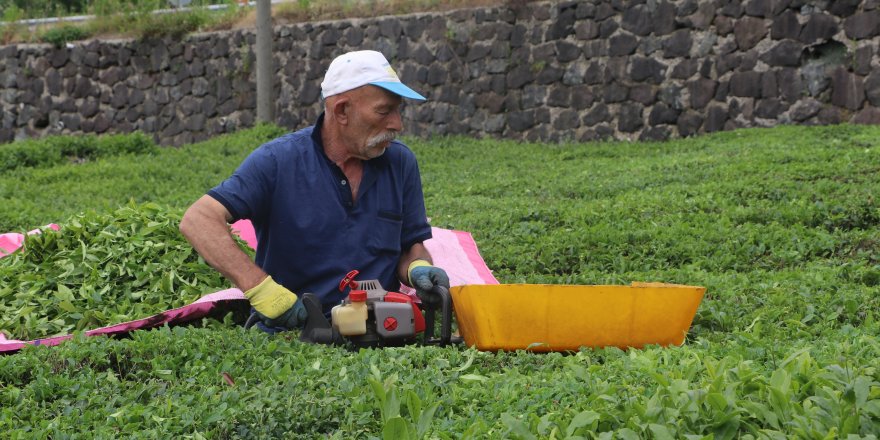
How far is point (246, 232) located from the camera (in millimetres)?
6871

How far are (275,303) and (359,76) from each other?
3.53ft

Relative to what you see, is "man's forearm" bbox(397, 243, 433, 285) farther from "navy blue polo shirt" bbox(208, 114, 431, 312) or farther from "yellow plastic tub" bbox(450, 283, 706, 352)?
"yellow plastic tub" bbox(450, 283, 706, 352)

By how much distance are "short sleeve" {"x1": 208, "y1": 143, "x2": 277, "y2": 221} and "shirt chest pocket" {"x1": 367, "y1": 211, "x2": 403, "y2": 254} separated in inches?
20.7

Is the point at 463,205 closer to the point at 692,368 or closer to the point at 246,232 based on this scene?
the point at 246,232

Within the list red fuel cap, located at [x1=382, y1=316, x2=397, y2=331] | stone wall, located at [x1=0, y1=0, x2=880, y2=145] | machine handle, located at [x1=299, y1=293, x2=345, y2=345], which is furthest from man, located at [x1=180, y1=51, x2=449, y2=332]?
stone wall, located at [x1=0, y1=0, x2=880, y2=145]

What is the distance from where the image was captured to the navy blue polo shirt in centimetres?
471

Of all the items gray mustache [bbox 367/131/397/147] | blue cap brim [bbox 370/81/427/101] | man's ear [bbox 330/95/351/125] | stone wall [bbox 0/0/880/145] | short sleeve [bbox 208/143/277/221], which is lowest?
stone wall [bbox 0/0/880/145]

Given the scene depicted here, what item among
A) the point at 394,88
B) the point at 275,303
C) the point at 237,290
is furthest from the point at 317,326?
the point at 394,88

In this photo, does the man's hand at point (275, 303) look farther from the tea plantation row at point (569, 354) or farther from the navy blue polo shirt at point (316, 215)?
the navy blue polo shirt at point (316, 215)

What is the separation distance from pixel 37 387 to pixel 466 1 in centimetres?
1308

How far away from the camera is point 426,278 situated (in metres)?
4.64

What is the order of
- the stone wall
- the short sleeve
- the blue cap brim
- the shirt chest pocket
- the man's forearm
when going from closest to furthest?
the short sleeve
the blue cap brim
the shirt chest pocket
the man's forearm
the stone wall

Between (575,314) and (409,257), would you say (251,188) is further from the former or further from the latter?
(575,314)

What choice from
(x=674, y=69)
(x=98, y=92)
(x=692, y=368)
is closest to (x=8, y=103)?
(x=98, y=92)
